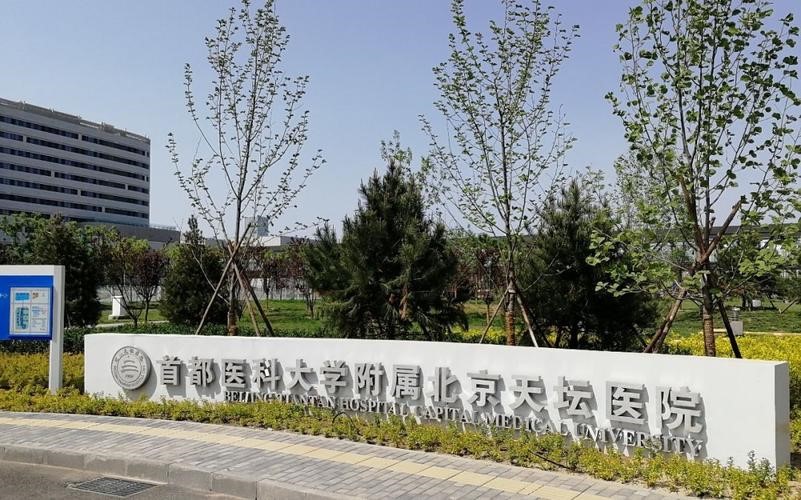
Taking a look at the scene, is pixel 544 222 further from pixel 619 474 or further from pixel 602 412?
pixel 619 474

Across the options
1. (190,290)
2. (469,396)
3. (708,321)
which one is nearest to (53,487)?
(469,396)

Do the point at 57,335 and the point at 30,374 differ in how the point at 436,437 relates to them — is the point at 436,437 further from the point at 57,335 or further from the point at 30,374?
the point at 30,374

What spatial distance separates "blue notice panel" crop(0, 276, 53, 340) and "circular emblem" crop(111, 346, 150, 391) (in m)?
1.26

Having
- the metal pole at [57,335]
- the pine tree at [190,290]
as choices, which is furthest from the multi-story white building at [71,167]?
the metal pole at [57,335]

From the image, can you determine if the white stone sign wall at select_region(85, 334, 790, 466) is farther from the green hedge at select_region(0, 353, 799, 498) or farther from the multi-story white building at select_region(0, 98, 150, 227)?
the multi-story white building at select_region(0, 98, 150, 227)

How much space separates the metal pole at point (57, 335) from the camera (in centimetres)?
989

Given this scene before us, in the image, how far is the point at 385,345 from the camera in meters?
8.04

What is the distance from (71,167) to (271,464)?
326ft

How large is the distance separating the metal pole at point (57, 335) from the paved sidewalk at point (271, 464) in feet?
5.53

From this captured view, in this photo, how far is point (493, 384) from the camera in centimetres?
731

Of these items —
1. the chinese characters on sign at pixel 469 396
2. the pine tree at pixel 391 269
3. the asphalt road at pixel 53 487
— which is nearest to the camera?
the asphalt road at pixel 53 487

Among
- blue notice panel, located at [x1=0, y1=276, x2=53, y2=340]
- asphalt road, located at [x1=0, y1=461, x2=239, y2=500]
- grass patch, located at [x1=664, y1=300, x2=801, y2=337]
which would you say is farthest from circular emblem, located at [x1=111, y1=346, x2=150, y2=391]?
grass patch, located at [x1=664, y1=300, x2=801, y2=337]

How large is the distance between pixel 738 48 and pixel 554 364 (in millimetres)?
3939

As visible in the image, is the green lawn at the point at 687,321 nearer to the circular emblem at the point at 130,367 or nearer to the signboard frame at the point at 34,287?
the signboard frame at the point at 34,287
